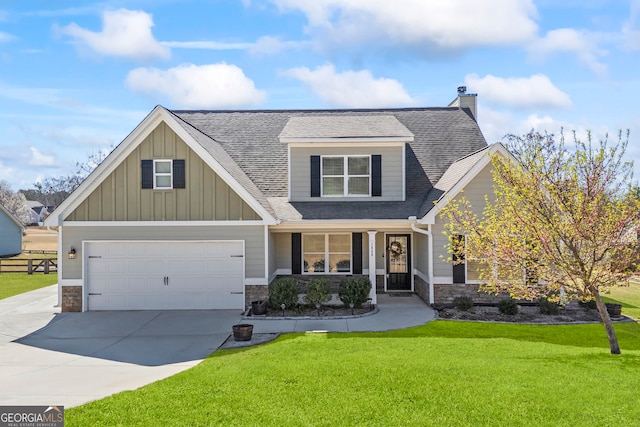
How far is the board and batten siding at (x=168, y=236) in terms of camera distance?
45.8ft

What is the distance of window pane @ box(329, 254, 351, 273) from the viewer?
16422 mm

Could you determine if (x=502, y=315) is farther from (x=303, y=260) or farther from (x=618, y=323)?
(x=303, y=260)

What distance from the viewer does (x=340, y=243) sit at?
1648cm

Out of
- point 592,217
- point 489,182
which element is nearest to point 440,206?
point 489,182

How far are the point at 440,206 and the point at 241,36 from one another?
7766 millimetres

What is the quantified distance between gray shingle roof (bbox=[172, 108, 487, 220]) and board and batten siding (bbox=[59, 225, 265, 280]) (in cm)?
135

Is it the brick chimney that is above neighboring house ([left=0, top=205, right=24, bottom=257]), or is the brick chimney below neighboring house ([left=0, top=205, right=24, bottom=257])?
above

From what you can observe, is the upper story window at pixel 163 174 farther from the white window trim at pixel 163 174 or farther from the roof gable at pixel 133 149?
the roof gable at pixel 133 149

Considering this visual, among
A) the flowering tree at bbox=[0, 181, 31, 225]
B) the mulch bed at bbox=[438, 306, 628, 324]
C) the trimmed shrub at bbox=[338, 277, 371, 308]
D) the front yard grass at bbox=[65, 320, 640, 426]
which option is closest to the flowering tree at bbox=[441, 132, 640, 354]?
the front yard grass at bbox=[65, 320, 640, 426]

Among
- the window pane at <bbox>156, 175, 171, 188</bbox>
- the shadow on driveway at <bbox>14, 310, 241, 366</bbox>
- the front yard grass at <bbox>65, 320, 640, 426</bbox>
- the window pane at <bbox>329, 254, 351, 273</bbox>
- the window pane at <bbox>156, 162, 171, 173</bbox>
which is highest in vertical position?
the window pane at <bbox>156, 162, 171, 173</bbox>

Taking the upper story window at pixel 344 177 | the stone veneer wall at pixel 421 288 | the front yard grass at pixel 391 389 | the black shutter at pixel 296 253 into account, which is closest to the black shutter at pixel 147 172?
the black shutter at pixel 296 253

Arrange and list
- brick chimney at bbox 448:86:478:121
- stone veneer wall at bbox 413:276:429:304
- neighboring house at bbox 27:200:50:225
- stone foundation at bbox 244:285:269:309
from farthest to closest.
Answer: neighboring house at bbox 27:200:50:225 < brick chimney at bbox 448:86:478:121 < stone veneer wall at bbox 413:276:429:304 < stone foundation at bbox 244:285:269:309

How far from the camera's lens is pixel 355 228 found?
50.9 feet

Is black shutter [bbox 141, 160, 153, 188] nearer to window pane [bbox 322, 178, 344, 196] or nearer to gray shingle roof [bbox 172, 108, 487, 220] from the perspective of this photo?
gray shingle roof [bbox 172, 108, 487, 220]
